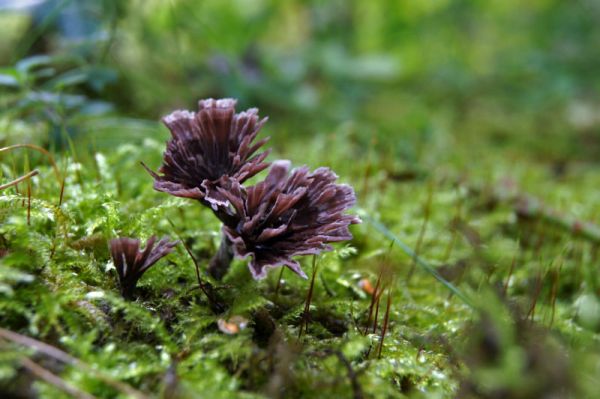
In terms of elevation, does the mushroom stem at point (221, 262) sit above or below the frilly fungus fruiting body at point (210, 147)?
below

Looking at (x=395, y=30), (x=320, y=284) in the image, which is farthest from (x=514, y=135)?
(x=320, y=284)

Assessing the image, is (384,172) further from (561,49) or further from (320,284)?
(561,49)

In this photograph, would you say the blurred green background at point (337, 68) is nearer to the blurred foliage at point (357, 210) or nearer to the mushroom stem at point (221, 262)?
the blurred foliage at point (357, 210)

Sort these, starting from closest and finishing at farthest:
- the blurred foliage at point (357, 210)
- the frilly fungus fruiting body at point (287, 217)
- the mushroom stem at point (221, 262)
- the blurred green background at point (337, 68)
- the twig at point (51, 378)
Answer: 1. the twig at point (51, 378)
2. the blurred foliage at point (357, 210)
3. the frilly fungus fruiting body at point (287, 217)
4. the mushroom stem at point (221, 262)
5. the blurred green background at point (337, 68)

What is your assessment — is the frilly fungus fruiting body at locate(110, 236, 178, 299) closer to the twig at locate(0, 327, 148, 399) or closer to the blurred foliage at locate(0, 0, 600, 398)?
the blurred foliage at locate(0, 0, 600, 398)

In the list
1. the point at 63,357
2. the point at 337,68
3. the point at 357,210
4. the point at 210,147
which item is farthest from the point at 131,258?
the point at 337,68

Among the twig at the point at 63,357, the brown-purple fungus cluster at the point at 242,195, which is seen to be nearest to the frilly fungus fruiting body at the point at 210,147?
the brown-purple fungus cluster at the point at 242,195

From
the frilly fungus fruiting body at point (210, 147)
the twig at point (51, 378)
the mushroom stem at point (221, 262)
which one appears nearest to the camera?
the twig at point (51, 378)

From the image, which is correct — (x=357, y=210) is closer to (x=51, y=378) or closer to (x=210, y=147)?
(x=210, y=147)
